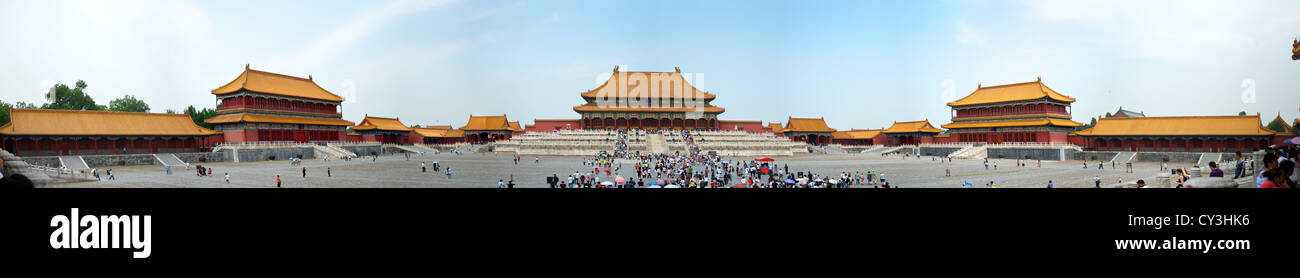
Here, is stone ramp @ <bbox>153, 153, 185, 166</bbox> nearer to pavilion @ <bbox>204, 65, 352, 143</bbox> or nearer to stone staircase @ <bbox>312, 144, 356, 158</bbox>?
pavilion @ <bbox>204, 65, 352, 143</bbox>

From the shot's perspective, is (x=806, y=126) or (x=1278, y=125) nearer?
(x=1278, y=125)

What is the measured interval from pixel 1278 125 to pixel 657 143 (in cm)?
4655

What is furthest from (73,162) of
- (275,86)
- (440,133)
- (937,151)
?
(937,151)

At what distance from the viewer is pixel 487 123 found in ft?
258

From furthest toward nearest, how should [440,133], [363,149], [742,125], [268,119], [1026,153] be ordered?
[742,125] → [440,133] → [363,149] → [268,119] → [1026,153]

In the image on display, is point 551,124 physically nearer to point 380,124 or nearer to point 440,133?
point 440,133

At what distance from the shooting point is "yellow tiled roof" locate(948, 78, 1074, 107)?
52.7 metres

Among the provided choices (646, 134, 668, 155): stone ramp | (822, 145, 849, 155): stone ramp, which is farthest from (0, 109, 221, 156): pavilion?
(822, 145, 849, 155): stone ramp

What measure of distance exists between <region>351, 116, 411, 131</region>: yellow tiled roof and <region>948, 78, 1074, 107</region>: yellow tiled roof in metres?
64.0

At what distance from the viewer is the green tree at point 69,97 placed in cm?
5016

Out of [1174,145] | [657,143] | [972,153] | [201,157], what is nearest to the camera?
[201,157]
